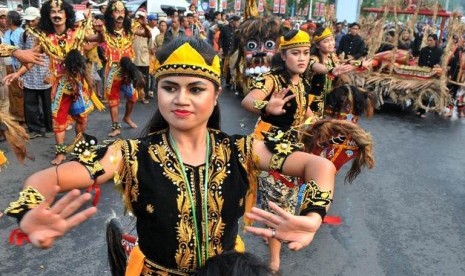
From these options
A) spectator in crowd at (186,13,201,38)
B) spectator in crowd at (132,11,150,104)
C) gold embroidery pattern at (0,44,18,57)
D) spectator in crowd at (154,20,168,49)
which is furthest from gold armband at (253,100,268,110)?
spectator in crowd at (186,13,201,38)

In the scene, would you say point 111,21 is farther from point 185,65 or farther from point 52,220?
point 52,220

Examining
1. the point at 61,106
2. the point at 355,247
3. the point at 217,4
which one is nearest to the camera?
the point at 355,247

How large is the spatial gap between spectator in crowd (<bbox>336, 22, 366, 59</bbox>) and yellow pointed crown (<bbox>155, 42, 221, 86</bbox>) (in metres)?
9.02

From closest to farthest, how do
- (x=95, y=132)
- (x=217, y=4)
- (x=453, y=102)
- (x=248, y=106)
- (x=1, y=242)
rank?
(x=248, y=106), (x=1, y=242), (x=95, y=132), (x=453, y=102), (x=217, y=4)

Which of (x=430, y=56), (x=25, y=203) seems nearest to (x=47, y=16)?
(x=25, y=203)

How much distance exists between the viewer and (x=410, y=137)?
771 centimetres


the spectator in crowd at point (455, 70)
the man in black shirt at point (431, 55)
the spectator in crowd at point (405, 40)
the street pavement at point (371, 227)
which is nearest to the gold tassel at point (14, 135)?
the street pavement at point (371, 227)

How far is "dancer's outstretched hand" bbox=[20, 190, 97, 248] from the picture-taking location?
133cm

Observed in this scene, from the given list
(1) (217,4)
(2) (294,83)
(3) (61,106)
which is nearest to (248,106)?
(2) (294,83)

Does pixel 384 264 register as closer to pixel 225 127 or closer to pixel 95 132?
pixel 225 127

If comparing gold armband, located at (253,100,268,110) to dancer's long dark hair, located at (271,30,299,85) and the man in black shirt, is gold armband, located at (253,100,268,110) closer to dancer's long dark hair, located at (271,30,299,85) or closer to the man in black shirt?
dancer's long dark hair, located at (271,30,299,85)

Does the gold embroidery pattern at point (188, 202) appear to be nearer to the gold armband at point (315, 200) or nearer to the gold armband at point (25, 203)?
the gold armband at point (315, 200)

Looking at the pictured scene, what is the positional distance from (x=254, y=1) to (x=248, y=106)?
5.55 meters

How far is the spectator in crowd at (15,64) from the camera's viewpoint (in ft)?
20.5
